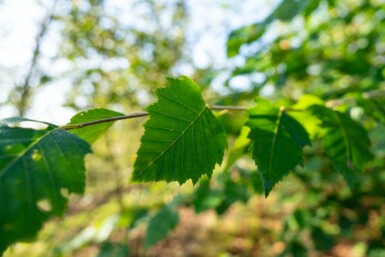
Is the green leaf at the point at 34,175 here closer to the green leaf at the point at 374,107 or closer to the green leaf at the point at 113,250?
the green leaf at the point at 374,107

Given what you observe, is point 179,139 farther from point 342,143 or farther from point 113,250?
point 113,250

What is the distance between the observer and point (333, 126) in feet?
3.29

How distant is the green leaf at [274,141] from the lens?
2.76ft

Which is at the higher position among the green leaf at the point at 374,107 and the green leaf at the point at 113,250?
the green leaf at the point at 374,107

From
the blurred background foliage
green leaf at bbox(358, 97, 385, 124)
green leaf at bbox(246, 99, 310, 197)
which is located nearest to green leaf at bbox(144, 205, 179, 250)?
the blurred background foliage

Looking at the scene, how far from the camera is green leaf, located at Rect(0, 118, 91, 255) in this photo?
1.72ft

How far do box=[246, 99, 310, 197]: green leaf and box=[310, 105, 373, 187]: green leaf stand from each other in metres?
0.12

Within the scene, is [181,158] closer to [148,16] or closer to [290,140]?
[290,140]

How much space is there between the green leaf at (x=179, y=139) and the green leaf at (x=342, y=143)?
38 centimetres

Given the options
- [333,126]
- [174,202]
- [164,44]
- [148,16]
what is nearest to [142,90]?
[164,44]

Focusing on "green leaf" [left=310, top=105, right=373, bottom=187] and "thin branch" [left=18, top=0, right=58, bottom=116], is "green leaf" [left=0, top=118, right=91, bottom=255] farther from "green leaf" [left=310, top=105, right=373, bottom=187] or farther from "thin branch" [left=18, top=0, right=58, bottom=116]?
"thin branch" [left=18, top=0, right=58, bottom=116]

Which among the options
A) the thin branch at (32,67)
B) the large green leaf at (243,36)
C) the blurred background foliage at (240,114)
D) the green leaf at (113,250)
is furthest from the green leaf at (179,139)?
the thin branch at (32,67)

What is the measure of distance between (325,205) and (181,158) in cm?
186

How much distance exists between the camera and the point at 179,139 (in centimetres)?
76
